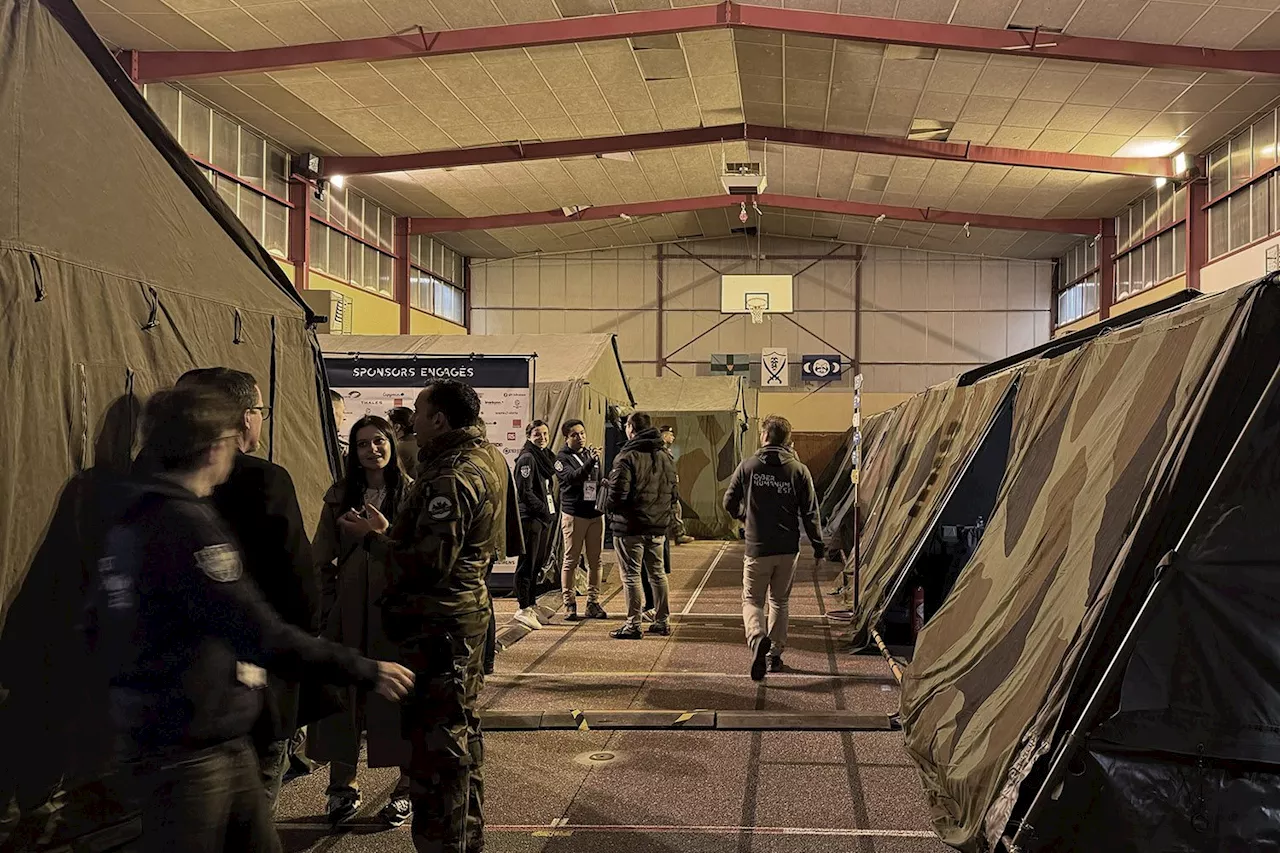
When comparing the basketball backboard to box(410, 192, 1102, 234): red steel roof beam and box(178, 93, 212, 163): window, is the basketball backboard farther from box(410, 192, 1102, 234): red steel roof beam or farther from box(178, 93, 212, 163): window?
box(178, 93, 212, 163): window

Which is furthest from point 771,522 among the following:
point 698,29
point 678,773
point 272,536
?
point 698,29

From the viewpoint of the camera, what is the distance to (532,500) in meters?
7.89

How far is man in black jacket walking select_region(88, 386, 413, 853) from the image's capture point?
6.12ft

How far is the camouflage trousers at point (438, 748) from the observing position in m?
3.03

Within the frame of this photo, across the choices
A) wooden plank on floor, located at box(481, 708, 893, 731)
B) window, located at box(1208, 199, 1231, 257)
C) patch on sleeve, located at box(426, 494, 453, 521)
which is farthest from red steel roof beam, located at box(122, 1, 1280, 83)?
patch on sleeve, located at box(426, 494, 453, 521)

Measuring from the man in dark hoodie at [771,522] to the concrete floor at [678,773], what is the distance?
0.90 ft

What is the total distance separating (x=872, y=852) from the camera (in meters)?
3.51

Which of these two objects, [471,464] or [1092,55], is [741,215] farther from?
[471,464]

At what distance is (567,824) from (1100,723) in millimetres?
1876

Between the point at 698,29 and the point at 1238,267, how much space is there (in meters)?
8.02

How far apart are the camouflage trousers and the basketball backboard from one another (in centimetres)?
1858

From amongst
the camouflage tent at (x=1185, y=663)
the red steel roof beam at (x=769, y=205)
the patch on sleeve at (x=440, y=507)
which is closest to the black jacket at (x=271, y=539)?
the patch on sleeve at (x=440, y=507)

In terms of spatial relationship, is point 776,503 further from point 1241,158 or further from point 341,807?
point 1241,158

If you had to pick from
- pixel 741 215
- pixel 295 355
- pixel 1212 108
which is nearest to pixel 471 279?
pixel 741 215
